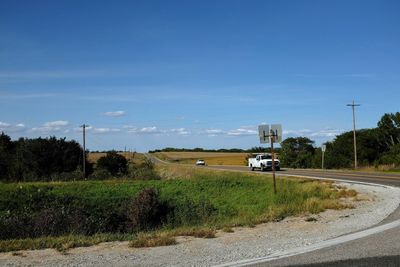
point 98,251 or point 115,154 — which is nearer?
point 98,251

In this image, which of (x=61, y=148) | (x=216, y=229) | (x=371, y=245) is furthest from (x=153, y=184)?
(x=371, y=245)

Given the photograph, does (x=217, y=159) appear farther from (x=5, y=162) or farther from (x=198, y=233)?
(x=198, y=233)

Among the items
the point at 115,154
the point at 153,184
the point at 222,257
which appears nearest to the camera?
the point at 222,257

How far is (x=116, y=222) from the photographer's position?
98.4 feet

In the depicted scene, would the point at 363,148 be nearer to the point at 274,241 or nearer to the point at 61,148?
the point at 61,148

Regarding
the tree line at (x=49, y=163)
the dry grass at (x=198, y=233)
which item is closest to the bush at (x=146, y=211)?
the dry grass at (x=198, y=233)

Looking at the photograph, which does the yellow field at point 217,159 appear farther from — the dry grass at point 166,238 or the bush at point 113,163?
the dry grass at point 166,238

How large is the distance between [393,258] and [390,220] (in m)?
5.57

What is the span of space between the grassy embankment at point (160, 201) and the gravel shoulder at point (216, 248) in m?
0.50

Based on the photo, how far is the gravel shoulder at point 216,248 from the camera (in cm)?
870

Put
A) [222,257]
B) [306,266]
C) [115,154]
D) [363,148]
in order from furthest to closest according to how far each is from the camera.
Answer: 1. [115,154]
2. [363,148]
3. [222,257]
4. [306,266]

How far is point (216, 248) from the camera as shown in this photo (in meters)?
9.92

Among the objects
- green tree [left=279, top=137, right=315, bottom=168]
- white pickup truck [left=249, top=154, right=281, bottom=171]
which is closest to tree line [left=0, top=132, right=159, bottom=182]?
white pickup truck [left=249, top=154, right=281, bottom=171]

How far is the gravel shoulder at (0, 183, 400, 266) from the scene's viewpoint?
8.70 metres
